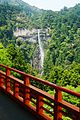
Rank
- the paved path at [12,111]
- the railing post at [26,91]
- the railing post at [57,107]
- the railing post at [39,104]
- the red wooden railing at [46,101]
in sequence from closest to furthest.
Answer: the red wooden railing at [46,101] < the railing post at [57,107] < the railing post at [39,104] < the paved path at [12,111] < the railing post at [26,91]

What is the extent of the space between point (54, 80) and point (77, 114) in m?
65.0

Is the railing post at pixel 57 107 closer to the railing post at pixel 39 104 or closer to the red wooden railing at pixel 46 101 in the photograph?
the red wooden railing at pixel 46 101

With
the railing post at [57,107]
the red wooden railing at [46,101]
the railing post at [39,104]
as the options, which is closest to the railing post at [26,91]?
the red wooden railing at [46,101]

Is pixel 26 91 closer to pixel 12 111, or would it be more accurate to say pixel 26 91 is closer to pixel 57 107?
pixel 12 111

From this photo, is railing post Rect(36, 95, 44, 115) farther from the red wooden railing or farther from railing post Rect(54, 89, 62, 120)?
railing post Rect(54, 89, 62, 120)

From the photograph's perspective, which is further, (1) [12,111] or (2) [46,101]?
(1) [12,111]

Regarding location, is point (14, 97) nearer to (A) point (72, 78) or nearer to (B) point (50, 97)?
(B) point (50, 97)

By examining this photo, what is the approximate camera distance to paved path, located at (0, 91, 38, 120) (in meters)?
8.26

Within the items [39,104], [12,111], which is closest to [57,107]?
[39,104]

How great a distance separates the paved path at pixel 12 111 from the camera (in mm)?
8263

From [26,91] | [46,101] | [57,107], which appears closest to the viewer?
[57,107]

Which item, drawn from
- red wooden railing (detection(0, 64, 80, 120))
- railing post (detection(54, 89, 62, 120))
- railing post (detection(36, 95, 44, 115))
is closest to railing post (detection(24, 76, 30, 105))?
red wooden railing (detection(0, 64, 80, 120))

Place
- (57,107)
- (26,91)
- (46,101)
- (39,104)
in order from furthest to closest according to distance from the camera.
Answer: (26,91)
(39,104)
(46,101)
(57,107)

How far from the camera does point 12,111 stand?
8969 millimetres
